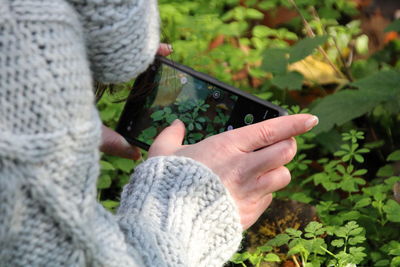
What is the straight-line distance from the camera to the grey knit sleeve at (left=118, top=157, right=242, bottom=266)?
50.0 inches

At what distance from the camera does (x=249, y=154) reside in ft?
4.72

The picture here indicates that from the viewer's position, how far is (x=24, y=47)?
1028mm

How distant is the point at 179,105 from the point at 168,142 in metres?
0.25

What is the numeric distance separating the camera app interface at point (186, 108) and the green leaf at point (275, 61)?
2.54ft

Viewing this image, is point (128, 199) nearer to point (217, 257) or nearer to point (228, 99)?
point (217, 257)

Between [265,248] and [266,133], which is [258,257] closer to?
[265,248]

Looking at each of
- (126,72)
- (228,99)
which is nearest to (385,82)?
(228,99)

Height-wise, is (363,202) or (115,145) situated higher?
(115,145)

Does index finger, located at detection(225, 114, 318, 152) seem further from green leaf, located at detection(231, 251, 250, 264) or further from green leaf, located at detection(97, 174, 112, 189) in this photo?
green leaf, located at detection(97, 174, 112, 189)

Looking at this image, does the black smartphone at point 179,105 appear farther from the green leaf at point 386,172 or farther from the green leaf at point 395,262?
the green leaf at point 386,172

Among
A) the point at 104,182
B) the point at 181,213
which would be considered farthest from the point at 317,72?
the point at 181,213

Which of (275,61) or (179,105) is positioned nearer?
(179,105)

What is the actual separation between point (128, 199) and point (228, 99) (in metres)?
0.39

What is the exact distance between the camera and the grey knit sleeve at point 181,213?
127 centimetres
